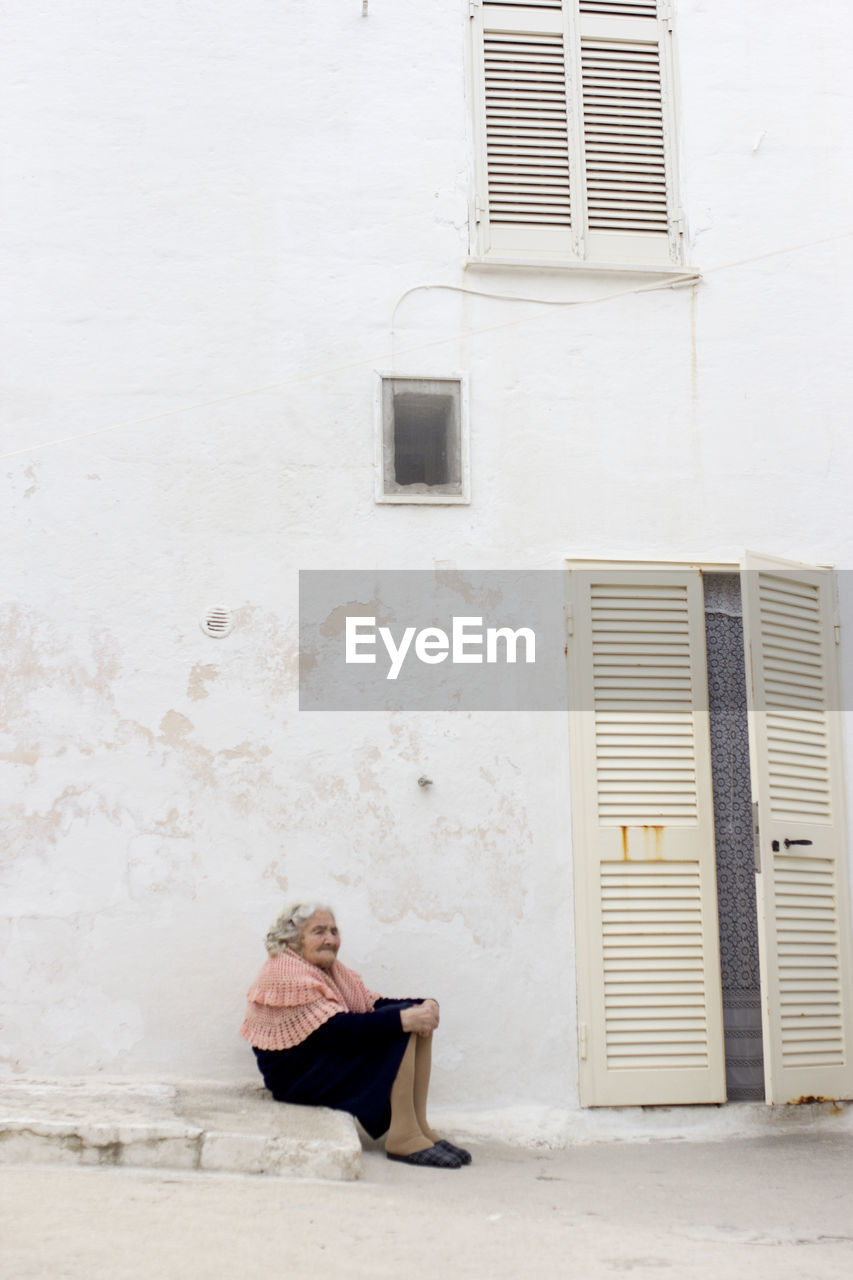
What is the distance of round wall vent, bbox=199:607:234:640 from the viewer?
550 cm

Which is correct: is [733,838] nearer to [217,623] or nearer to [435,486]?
[435,486]

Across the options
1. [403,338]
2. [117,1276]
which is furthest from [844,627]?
[117,1276]

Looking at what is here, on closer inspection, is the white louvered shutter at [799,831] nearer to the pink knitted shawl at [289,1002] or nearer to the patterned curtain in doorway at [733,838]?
the patterned curtain in doorway at [733,838]

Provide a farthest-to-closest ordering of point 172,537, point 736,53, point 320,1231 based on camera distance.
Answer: point 736,53 → point 172,537 → point 320,1231

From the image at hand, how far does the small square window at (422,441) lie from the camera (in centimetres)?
575

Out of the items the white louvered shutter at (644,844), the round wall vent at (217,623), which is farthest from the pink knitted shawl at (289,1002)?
the round wall vent at (217,623)

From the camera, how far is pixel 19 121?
5.86 m

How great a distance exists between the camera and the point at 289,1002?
4.88 meters

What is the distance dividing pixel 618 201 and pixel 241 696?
2.78 meters

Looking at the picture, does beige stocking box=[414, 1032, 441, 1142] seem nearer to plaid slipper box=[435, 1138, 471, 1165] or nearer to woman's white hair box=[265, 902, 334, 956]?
plaid slipper box=[435, 1138, 471, 1165]

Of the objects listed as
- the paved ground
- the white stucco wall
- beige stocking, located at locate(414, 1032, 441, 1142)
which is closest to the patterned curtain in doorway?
the white stucco wall

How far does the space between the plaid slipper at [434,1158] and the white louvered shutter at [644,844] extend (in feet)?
2.54

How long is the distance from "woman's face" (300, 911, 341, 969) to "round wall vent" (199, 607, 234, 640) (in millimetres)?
1201

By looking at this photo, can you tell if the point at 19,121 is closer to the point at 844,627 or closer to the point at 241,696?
the point at 241,696
